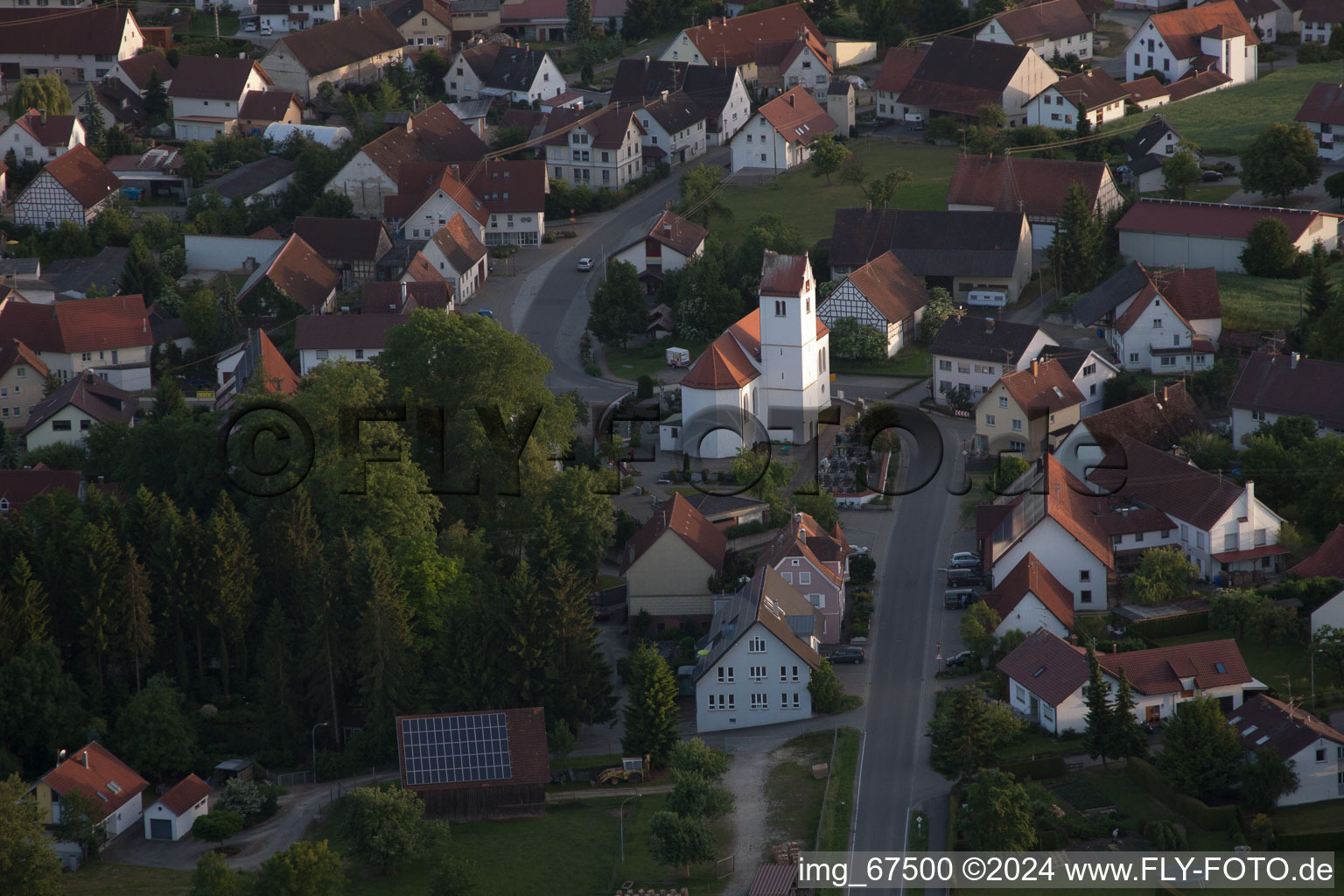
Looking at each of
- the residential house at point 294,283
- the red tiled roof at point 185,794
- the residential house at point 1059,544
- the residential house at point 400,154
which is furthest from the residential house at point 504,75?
the red tiled roof at point 185,794

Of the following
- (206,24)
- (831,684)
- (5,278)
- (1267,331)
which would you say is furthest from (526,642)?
(206,24)

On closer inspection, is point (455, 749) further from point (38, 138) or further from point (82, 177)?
point (38, 138)

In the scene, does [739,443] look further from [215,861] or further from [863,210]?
[215,861]

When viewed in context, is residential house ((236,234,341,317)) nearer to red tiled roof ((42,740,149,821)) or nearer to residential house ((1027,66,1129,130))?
red tiled roof ((42,740,149,821))

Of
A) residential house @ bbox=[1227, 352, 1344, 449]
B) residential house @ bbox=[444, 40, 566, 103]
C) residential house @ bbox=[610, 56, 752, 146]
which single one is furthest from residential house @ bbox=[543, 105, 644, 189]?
residential house @ bbox=[1227, 352, 1344, 449]

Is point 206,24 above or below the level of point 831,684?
above

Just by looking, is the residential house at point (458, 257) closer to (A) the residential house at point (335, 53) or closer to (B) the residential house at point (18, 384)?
(B) the residential house at point (18, 384)

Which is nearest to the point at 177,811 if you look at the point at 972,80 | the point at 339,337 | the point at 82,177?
the point at 339,337
